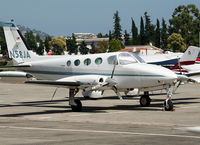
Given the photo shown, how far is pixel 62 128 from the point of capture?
1605cm

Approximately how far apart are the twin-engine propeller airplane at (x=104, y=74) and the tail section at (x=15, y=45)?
2.41m

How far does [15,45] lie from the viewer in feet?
92.7

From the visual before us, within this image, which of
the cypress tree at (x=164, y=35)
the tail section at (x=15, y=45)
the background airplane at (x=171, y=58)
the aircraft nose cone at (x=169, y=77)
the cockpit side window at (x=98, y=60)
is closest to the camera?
the aircraft nose cone at (x=169, y=77)

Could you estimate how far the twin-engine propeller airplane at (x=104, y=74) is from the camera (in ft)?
71.2

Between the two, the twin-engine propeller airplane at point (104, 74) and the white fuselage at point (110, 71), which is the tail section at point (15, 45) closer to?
the twin-engine propeller airplane at point (104, 74)

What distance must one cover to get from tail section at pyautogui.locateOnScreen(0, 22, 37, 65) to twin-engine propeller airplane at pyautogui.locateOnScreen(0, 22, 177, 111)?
7.92 feet

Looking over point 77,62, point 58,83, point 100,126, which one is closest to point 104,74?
point 77,62

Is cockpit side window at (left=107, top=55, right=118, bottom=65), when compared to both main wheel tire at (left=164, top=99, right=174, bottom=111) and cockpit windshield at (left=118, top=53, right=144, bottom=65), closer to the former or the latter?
cockpit windshield at (left=118, top=53, right=144, bottom=65)

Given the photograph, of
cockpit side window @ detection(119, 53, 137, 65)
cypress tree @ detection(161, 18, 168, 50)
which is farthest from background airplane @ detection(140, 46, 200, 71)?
cypress tree @ detection(161, 18, 168, 50)

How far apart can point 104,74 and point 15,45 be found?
26.1ft

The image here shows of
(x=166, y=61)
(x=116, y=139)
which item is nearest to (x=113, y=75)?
(x=116, y=139)

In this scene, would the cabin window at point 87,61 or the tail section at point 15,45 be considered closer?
the cabin window at point 87,61

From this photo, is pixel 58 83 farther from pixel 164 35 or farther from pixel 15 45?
pixel 164 35

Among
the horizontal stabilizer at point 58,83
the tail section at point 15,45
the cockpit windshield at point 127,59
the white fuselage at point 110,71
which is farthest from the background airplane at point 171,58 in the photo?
the horizontal stabilizer at point 58,83
